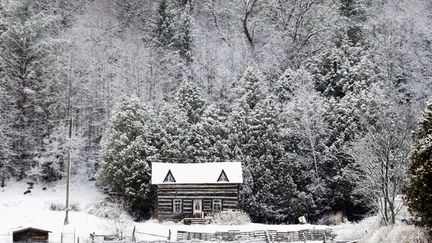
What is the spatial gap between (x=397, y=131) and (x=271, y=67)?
33611 millimetres

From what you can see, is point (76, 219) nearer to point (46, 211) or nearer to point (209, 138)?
point (46, 211)

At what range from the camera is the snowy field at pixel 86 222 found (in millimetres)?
34344

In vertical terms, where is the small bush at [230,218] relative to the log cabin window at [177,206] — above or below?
below

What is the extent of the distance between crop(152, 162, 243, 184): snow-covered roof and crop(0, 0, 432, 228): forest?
280cm

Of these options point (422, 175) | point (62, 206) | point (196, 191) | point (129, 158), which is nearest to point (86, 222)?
point (62, 206)

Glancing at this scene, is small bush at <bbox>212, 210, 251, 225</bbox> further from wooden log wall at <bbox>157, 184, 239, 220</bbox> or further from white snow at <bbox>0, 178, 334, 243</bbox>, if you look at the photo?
wooden log wall at <bbox>157, 184, 239, 220</bbox>

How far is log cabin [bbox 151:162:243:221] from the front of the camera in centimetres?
4788

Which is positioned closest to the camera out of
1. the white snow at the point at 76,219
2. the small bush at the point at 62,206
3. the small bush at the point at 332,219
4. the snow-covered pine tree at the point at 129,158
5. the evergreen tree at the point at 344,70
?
the white snow at the point at 76,219

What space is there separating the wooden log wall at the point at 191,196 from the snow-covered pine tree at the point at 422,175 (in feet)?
82.1

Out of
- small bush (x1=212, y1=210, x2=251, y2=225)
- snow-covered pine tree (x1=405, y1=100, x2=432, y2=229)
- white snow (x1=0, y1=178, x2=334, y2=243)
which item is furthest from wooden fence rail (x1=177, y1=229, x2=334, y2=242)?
snow-covered pine tree (x1=405, y1=100, x2=432, y2=229)

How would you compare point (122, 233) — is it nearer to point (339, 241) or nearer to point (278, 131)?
point (339, 241)

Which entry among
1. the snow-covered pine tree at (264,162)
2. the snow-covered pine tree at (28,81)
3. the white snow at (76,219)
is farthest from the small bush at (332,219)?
the snow-covered pine tree at (28,81)

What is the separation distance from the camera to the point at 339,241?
105 feet

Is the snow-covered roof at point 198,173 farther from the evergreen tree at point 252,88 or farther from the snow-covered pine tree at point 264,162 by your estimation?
the evergreen tree at point 252,88
